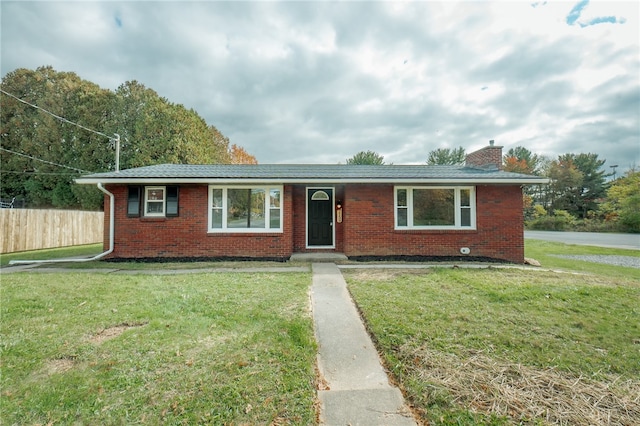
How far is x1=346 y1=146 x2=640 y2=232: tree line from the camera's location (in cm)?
2980

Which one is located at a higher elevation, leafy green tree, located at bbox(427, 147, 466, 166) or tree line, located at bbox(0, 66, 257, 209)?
leafy green tree, located at bbox(427, 147, 466, 166)

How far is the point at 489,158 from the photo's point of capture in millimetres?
11328

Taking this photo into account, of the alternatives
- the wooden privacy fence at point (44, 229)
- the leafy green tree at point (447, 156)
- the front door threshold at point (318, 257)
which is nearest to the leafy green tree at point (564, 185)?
the leafy green tree at point (447, 156)

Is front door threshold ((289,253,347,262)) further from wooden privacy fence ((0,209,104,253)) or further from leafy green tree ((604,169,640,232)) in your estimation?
leafy green tree ((604,169,640,232))

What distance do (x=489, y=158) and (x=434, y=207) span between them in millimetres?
4049

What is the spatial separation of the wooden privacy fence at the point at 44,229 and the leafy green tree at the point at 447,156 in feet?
156

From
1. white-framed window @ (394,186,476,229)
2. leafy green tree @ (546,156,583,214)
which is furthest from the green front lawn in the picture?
leafy green tree @ (546,156,583,214)

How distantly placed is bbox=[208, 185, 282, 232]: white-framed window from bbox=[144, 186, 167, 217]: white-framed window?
1.68m

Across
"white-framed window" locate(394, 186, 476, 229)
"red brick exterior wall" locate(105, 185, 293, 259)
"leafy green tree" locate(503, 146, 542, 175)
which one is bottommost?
"red brick exterior wall" locate(105, 185, 293, 259)

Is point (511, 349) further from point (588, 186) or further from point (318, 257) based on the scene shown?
point (588, 186)

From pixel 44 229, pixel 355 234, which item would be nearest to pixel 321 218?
pixel 355 234

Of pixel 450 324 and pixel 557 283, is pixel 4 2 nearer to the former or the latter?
pixel 450 324

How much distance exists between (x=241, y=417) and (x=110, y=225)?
32.0ft

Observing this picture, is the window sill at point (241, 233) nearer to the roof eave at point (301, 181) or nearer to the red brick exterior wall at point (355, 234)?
the red brick exterior wall at point (355, 234)
